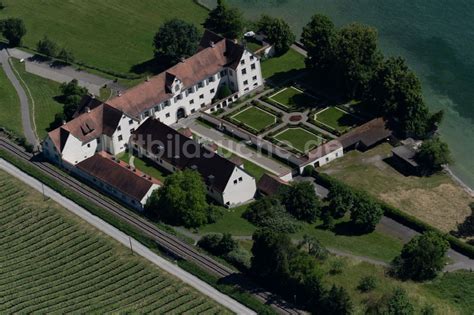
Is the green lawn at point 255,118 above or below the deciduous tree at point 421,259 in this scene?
above

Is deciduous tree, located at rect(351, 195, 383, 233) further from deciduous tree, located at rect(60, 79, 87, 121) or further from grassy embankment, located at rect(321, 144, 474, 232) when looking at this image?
deciduous tree, located at rect(60, 79, 87, 121)

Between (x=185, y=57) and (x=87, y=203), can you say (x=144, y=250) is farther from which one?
(x=185, y=57)

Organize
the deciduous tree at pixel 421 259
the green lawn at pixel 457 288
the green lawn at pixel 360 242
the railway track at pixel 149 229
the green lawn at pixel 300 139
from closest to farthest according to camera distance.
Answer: the green lawn at pixel 457 288
the railway track at pixel 149 229
the deciduous tree at pixel 421 259
the green lawn at pixel 360 242
the green lawn at pixel 300 139

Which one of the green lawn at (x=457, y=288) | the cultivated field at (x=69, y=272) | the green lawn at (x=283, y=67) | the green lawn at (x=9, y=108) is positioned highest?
the green lawn at (x=283, y=67)

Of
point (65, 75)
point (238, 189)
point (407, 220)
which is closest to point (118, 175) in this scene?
point (238, 189)

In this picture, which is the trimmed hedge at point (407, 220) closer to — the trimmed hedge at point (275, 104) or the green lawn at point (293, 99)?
the trimmed hedge at point (275, 104)

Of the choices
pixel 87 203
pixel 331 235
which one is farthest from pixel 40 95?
pixel 331 235

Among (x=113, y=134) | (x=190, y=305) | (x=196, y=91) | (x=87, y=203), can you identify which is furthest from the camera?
(x=196, y=91)

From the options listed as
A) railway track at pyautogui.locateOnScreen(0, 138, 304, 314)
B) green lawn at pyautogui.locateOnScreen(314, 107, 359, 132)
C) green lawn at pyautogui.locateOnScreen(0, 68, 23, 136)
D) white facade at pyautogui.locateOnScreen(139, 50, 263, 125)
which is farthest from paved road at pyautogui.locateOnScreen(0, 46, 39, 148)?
green lawn at pyautogui.locateOnScreen(314, 107, 359, 132)

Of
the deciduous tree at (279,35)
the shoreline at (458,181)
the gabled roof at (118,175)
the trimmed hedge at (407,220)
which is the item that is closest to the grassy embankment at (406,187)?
the shoreline at (458,181)
